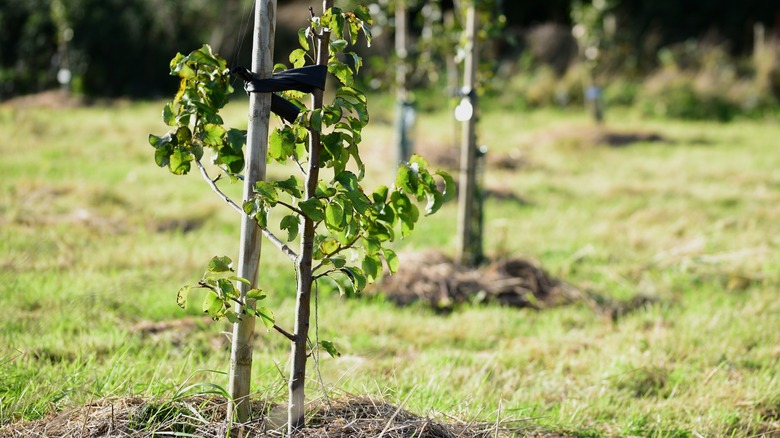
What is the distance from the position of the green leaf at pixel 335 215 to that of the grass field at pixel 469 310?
693 mm

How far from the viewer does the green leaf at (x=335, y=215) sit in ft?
6.88

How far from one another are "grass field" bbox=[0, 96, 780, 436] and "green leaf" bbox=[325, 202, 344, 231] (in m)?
0.69

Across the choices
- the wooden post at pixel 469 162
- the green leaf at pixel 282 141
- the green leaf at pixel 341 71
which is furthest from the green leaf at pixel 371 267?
the wooden post at pixel 469 162

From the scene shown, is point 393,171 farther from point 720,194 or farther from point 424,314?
point 424,314

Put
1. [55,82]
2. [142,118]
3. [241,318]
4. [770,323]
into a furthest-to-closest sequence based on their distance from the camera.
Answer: [55,82] < [142,118] < [770,323] < [241,318]

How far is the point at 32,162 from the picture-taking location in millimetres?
7359

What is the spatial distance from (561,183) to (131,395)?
6.02m

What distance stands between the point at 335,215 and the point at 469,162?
285 centimetres

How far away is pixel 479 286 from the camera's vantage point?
461cm

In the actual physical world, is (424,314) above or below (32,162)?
below

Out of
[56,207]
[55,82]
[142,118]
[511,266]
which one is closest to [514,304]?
[511,266]

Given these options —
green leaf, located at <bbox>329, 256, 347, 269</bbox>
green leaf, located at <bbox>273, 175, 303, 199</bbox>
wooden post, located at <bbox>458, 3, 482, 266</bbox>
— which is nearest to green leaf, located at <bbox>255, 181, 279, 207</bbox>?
green leaf, located at <bbox>273, 175, 303, 199</bbox>

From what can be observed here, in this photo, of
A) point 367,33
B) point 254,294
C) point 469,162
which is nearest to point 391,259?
point 254,294

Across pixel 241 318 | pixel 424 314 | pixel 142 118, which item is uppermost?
pixel 142 118
